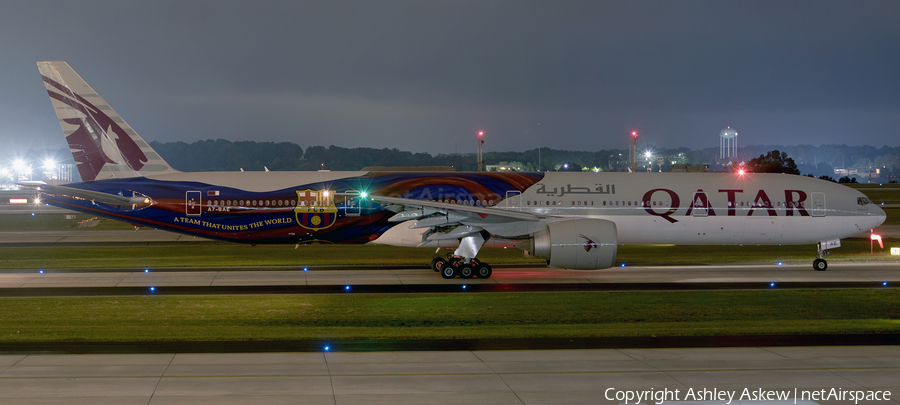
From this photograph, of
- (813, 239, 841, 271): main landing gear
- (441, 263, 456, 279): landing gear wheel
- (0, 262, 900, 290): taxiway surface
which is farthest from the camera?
(813, 239, 841, 271): main landing gear

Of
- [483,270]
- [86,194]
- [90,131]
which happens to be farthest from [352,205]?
[90,131]

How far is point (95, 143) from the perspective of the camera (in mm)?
27469

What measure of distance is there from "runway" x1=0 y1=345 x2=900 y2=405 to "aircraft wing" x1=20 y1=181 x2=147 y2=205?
44.7 feet

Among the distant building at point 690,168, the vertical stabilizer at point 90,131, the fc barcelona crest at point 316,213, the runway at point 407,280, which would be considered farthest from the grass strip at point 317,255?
the distant building at point 690,168

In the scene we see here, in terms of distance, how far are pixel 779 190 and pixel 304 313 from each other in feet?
→ 65.1

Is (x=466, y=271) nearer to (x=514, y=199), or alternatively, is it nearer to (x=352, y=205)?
(x=514, y=199)

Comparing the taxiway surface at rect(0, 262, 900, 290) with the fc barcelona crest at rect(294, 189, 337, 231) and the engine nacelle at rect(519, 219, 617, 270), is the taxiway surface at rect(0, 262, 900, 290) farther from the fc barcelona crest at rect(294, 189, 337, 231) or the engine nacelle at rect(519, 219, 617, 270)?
the fc barcelona crest at rect(294, 189, 337, 231)

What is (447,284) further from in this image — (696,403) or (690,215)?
(696,403)

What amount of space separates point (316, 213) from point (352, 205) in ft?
4.70

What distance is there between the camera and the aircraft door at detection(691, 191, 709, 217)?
26.7 metres

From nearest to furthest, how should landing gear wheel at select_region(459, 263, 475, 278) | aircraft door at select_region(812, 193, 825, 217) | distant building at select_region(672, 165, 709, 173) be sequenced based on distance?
1. landing gear wheel at select_region(459, 263, 475, 278)
2. aircraft door at select_region(812, 193, 825, 217)
3. distant building at select_region(672, 165, 709, 173)

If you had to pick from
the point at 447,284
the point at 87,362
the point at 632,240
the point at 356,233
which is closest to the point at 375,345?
the point at 87,362

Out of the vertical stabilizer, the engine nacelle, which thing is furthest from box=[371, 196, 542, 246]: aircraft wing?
the vertical stabilizer

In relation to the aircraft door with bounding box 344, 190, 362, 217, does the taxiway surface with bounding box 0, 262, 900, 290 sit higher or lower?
lower
